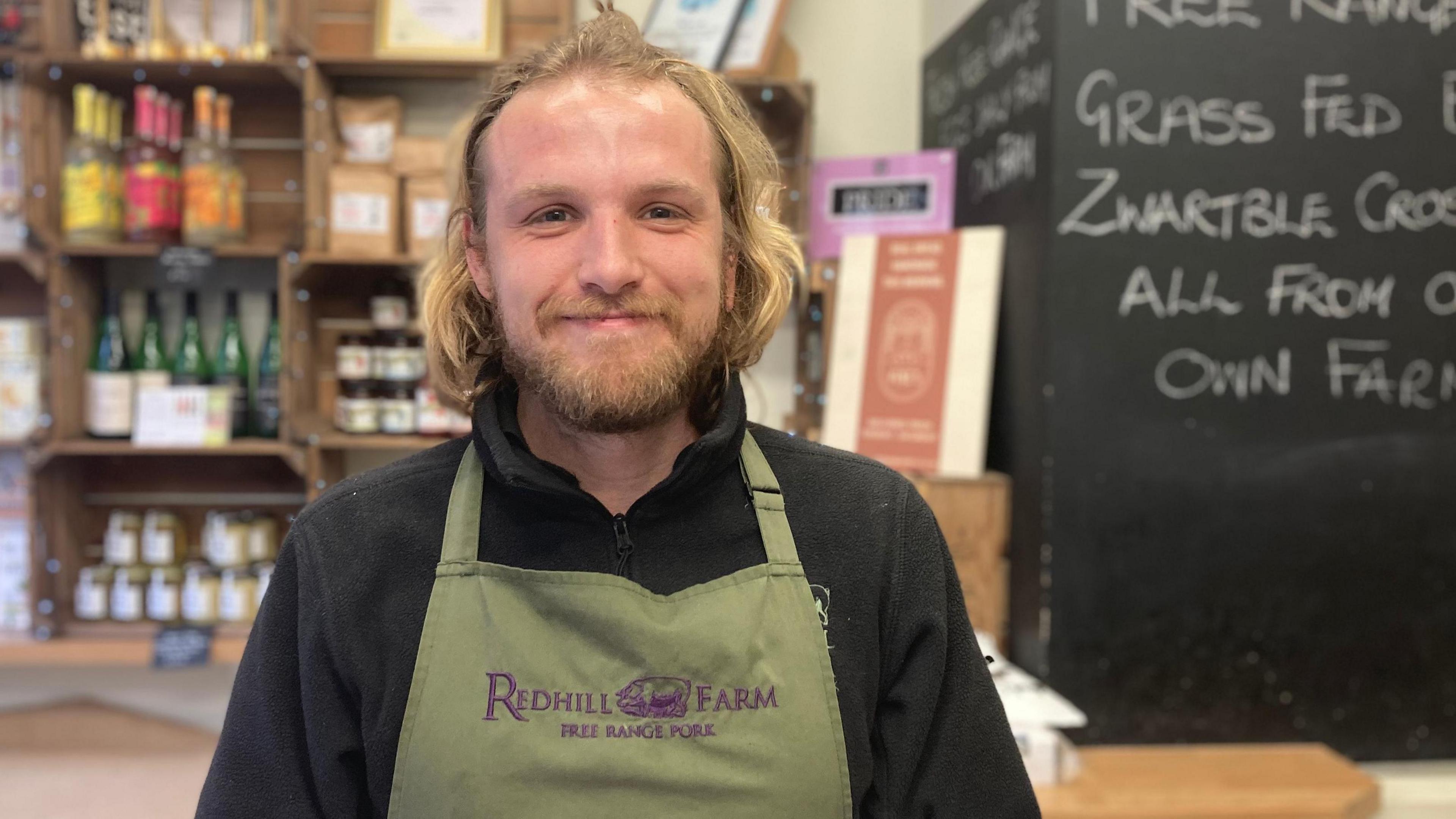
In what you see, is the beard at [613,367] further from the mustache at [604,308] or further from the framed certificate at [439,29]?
the framed certificate at [439,29]

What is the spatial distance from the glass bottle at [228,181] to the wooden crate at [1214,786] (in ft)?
8.10

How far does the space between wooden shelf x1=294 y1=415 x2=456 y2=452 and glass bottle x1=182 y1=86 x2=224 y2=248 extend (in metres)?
0.55

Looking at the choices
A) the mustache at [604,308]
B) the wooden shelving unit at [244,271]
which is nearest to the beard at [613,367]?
the mustache at [604,308]

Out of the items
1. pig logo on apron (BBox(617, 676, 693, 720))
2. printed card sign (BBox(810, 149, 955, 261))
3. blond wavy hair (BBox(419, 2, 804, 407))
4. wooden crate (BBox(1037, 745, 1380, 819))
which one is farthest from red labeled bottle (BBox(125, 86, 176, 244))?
wooden crate (BBox(1037, 745, 1380, 819))

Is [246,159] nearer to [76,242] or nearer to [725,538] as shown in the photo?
[76,242]

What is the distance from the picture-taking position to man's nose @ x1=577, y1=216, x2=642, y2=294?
35.0 inches

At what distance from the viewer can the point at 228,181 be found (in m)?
2.75

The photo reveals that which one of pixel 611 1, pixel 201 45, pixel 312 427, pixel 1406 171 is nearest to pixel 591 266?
pixel 611 1

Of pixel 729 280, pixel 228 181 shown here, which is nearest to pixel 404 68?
pixel 228 181

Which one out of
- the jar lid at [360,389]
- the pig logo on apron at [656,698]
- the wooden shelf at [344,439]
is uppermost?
the jar lid at [360,389]

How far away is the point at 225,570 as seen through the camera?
9.15 feet

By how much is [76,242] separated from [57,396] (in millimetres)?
419

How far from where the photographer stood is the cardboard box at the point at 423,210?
2775 millimetres

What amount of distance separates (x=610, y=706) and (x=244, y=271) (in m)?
2.58
